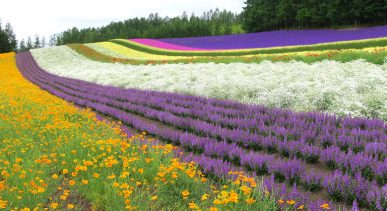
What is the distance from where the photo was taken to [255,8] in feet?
235

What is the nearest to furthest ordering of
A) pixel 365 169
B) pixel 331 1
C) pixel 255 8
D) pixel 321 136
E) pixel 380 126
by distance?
pixel 365 169, pixel 321 136, pixel 380 126, pixel 331 1, pixel 255 8

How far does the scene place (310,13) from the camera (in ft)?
187

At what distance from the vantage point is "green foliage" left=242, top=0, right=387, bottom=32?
1924 inches

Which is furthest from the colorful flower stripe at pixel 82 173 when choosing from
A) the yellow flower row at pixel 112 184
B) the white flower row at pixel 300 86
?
the white flower row at pixel 300 86

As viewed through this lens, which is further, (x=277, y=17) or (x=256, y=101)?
(x=277, y=17)

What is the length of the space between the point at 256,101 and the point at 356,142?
5.46 m

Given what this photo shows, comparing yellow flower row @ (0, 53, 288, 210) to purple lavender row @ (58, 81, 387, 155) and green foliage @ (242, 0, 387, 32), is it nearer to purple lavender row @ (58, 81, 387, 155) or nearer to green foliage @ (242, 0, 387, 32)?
purple lavender row @ (58, 81, 387, 155)

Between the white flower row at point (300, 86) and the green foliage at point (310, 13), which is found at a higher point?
the green foliage at point (310, 13)

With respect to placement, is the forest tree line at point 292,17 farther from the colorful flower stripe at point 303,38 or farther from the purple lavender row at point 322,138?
the purple lavender row at point 322,138

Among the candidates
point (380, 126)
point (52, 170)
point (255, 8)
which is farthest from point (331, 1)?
point (52, 170)

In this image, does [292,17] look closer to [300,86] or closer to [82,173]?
[300,86]

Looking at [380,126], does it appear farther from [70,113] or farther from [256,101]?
[70,113]

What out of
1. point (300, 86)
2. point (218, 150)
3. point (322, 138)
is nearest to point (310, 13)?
point (300, 86)

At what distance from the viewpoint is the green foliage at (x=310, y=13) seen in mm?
48875
